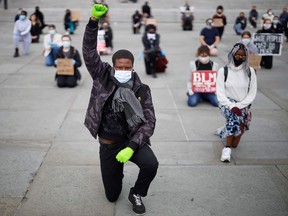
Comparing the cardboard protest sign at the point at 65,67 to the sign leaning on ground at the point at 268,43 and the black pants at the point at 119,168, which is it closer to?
the sign leaning on ground at the point at 268,43

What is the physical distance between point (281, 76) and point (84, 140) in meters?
7.10

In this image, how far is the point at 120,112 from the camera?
3689mm

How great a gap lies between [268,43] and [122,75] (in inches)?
329

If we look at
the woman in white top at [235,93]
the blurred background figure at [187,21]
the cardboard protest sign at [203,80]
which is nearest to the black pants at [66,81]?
the cardboard protest sign at [203,80]

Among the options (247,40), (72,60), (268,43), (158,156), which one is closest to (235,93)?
(158,156)

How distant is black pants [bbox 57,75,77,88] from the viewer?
9.29m

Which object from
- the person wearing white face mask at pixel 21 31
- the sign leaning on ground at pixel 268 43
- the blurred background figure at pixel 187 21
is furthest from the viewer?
the blurred background figure at pixel 187 21

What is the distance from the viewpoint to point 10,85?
370 inches

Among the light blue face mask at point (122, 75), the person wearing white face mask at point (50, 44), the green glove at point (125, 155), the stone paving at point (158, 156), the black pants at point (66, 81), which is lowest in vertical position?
the stone paving at point (158, 156)

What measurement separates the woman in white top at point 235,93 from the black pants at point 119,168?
71.5 inches

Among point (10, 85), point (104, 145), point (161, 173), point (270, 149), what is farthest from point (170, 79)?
point (104, 145)

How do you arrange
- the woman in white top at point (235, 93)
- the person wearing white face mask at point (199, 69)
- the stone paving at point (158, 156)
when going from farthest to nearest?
the person wearing white face mask at point (199, 69) < the woman in white top at point (235, 93) < the stone paving at point (158, 156)

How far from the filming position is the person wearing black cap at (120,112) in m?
3.61

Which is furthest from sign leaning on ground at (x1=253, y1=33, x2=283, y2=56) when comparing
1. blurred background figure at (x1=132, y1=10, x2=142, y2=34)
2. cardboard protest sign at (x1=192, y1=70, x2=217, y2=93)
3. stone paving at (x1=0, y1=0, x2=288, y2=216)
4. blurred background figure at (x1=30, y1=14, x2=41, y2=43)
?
blurred background figure at (x1=132, y1=10, x2=142, y2=34)
